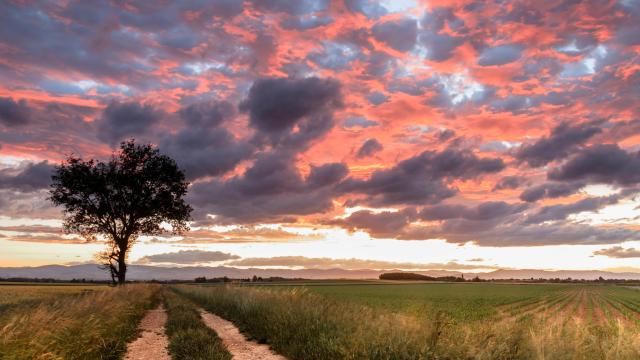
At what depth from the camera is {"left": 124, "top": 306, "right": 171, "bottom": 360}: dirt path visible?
1473 cm

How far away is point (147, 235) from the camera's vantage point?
5228 centimetres

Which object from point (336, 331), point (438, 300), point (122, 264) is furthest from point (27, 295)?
point (438, 300)

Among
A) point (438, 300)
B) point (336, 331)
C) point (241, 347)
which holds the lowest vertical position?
point (438, 300)

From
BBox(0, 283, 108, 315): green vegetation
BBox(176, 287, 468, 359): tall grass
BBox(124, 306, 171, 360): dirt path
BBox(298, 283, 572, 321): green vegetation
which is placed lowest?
BBox(298, 283, 572, 321): green vegetation

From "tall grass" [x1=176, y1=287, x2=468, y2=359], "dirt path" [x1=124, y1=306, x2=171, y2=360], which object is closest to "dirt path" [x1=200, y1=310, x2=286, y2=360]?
"tall grass" [x1=176, y1=287, x2=468, y2=359]

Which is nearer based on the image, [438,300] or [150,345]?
[150,345]

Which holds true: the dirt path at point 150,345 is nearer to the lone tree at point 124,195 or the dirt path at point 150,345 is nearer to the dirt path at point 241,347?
the dirt path at point 241,347

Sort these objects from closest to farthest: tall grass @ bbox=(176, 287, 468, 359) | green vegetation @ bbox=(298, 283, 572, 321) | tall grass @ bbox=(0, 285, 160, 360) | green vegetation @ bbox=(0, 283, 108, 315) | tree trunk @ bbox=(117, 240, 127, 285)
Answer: tall grass @ bbox=(0, 285, 160, 360) < tall grass @ bbox=(176, 287, 468, 359) < green vegetation @ bbox=(0, 283, 108, 315) < green vegetation @ bbox=(298, 283, 572, 321) < tree trunk @ bbox=(117, 240, 127, 285)

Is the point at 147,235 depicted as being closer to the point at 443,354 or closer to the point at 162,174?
the point at 162,174

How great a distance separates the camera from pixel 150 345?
16750 mm

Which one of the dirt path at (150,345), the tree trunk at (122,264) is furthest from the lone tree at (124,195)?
the dirt path at (150,345)

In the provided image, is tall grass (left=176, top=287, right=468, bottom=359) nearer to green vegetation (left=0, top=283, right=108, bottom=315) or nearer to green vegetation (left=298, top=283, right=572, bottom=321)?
green vegetation (left=298, top=283, right=572, bottom=321)

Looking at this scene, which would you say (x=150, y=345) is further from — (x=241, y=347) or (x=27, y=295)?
(x=27, y=295)

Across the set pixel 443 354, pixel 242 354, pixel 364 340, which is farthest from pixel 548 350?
pixel 242 354
